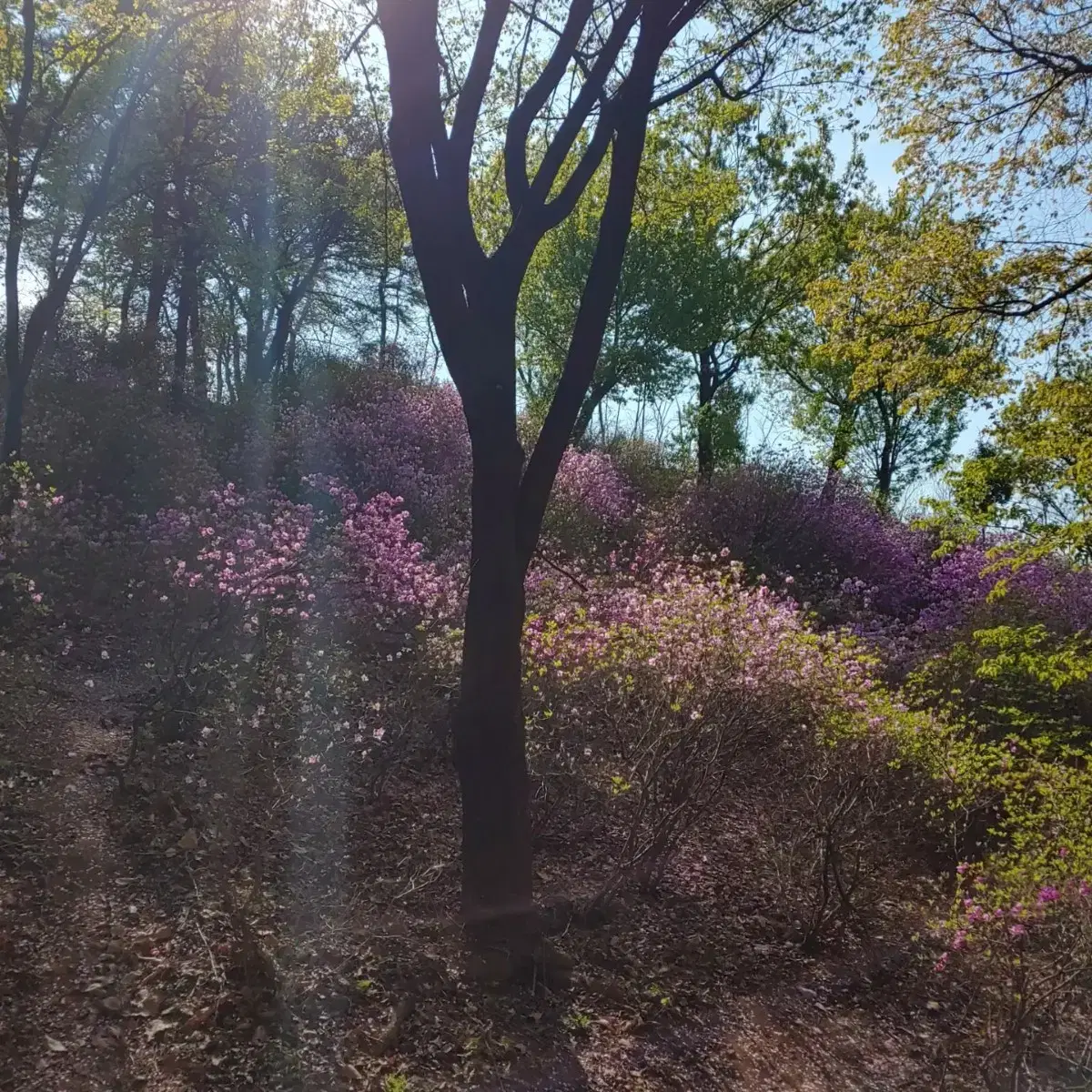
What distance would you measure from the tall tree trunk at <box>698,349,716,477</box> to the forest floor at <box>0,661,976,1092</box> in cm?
1067

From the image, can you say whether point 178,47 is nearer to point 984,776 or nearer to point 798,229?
point 984,776

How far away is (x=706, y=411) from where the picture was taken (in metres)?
16.7

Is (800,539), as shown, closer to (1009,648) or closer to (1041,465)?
(1009,648)

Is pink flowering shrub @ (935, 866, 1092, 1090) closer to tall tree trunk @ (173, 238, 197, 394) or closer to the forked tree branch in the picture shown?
the forked tree branch

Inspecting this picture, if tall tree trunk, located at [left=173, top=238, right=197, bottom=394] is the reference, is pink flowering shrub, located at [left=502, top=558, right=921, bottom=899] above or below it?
below

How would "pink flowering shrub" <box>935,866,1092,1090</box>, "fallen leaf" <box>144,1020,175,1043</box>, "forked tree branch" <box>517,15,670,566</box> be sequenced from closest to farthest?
"fallen leaf" <box>144,1020,175,1043</box>
"pink flowering shrub" <box>935,866,1092,1090</box>
"forked tree branch" <box>517,15,670,566</box>

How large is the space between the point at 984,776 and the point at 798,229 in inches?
579

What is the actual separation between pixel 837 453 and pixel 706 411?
115 inches

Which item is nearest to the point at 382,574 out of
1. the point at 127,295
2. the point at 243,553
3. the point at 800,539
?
the point at 243,553

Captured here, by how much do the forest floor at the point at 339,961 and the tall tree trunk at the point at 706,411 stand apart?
10.7 m

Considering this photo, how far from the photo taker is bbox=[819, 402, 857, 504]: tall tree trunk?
12.8 meters

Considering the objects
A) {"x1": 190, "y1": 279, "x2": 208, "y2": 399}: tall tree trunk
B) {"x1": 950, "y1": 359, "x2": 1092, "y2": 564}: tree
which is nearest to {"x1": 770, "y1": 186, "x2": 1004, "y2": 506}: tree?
{"x1": 950, "y1": 359, "x2": 1092, "y2": 564}: tree

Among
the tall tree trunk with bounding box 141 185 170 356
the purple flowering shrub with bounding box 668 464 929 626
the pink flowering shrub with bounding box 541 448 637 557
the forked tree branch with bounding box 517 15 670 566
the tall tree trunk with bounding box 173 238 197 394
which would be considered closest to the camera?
the forked tree branch with bounding box 517 15 670 566

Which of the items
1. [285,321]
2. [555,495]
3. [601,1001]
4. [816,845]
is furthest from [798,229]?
[601,1001]
